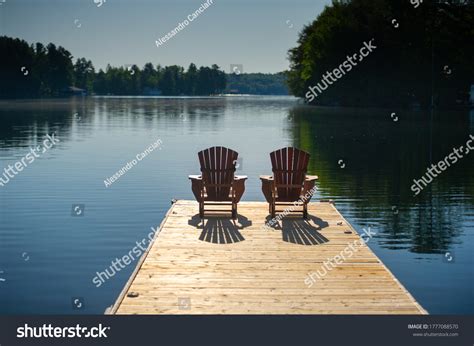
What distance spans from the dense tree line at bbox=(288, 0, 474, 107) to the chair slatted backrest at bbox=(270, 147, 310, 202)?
2731 inches

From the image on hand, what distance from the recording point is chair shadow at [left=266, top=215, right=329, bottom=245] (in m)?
11.2

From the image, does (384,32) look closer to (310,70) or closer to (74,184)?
(310,70)

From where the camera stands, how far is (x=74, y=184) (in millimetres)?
20797

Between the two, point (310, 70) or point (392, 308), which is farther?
point (310, 70)

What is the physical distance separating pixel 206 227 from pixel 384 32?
78.3m

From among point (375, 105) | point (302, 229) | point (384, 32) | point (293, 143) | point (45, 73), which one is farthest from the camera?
point (45, 73)

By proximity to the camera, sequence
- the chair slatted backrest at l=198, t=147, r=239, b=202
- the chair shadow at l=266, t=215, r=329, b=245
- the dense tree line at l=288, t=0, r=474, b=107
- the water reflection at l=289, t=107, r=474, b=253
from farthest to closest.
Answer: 1. the dense tree line at l=288, t=0, r=474, b=107
2. the water reflection at l=289, t=107, r=474, b=253
3. the chair slatted backrest at l=198, t=147, r=239, b=202
4. the chair shadow at l=266, t=215, r=329, b=245

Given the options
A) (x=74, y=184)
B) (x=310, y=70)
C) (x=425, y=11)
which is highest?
(x=425, y=11)

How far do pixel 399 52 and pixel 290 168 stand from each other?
248 feet

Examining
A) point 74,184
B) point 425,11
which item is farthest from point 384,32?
point 74,184

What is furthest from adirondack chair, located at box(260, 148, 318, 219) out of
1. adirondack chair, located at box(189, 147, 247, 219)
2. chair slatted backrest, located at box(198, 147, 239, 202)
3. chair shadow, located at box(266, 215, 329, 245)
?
chair slatted backrest, located at box(198, 147, 239, 202)

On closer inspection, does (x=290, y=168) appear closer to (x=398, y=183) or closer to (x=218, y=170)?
(x=218, y=170)

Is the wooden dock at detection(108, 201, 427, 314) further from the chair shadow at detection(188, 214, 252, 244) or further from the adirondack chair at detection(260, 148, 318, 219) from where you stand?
the adirondack chair at detection(260, 148, 318, 219)

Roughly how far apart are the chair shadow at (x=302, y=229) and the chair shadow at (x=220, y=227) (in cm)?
67
